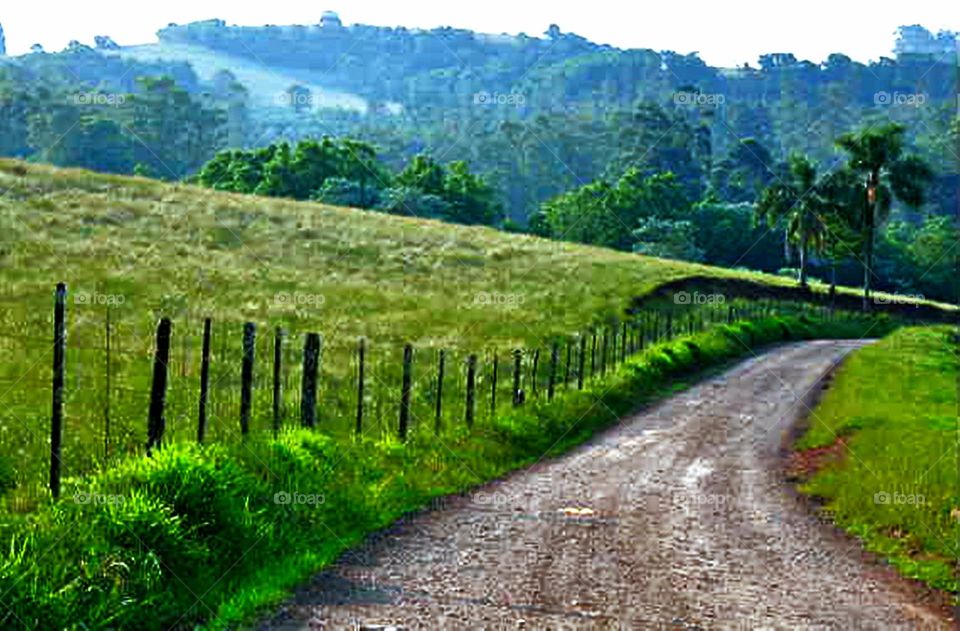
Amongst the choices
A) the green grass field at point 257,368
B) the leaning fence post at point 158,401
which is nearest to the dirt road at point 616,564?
the green grass field at point 257,368

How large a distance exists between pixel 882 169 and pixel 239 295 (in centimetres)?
4904

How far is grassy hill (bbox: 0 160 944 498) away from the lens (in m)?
21.6

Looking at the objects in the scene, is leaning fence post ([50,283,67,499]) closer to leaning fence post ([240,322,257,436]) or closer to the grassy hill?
the grassy hill

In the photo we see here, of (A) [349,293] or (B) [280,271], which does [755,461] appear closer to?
(A) [349,293]

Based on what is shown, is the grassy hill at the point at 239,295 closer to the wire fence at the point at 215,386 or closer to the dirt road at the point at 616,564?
the wire fence at the point at 215,386

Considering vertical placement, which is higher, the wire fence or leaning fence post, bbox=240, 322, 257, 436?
leaning fence post, bbox=240, 322, 257, 436

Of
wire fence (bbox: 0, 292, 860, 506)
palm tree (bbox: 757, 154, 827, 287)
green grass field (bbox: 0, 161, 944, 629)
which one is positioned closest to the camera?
green grass field (bbox: 0, 161, 944, 629)

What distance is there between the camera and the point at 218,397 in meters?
22.4

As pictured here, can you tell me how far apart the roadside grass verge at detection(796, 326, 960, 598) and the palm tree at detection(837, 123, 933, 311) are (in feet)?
126

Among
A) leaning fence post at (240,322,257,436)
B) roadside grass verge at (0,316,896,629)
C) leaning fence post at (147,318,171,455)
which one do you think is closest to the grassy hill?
leaning fence post at (240,322,257,436)

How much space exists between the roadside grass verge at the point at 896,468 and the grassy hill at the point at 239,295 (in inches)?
353

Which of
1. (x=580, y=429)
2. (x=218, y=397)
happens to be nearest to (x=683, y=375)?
(x=580, y=429)

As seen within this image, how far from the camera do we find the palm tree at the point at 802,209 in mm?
75188

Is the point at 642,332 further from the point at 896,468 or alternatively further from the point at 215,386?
the point at 896,468
